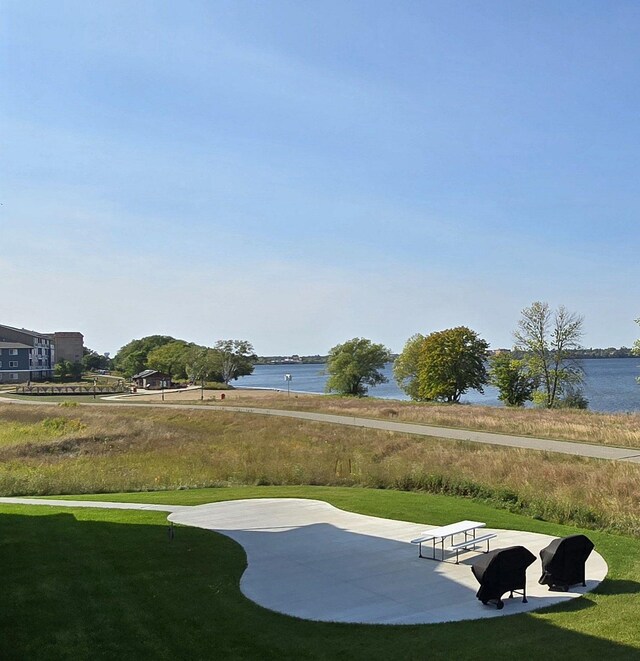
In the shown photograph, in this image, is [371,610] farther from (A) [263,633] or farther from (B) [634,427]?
(B) [634,427]

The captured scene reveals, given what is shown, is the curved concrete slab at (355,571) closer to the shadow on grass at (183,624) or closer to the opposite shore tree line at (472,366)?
the shadow on grass at (183,624)

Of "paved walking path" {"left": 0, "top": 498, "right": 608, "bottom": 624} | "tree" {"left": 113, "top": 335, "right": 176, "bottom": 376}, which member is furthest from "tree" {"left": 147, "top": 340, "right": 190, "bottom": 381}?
"paved walking path" {"left": 0, "top": 498, "right": 608, "bottom": 624}

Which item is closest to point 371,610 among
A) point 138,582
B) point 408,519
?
point 138,582

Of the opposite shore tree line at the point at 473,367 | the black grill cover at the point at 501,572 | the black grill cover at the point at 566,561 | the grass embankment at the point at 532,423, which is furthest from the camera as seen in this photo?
the opposite shore tree line at the point at 473,367

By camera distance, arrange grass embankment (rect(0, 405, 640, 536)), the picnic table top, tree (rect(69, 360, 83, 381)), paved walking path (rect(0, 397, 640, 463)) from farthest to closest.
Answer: tree (rect(69, 360, 83, 381))
paved walking path (rect(0, 397, 640, 463))
grass embankment (rect(0, 405, 640, 536))
the picnic table top

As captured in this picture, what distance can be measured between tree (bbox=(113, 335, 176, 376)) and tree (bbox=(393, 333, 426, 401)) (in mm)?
73040

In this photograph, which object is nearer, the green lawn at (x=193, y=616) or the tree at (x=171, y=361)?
the green lawn at (x=193, y=616)

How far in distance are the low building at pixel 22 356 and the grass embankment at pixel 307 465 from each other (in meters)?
79.5

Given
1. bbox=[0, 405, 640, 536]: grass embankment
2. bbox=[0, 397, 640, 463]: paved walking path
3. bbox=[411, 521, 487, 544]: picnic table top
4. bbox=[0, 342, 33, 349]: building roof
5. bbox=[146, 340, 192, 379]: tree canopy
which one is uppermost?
bbox=[0, 342, 33, 349]: building roof

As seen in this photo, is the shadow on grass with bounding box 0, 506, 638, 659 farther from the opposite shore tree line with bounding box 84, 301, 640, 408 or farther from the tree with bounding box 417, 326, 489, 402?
the tree with bounding box 417, 326, 489, 402

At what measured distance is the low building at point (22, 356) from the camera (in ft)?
372

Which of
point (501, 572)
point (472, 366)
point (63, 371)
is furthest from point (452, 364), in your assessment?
point (63, 371)

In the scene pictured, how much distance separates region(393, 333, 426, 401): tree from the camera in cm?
Result: 7712

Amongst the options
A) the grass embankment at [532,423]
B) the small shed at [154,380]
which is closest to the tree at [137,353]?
the small shed at [154,380]
